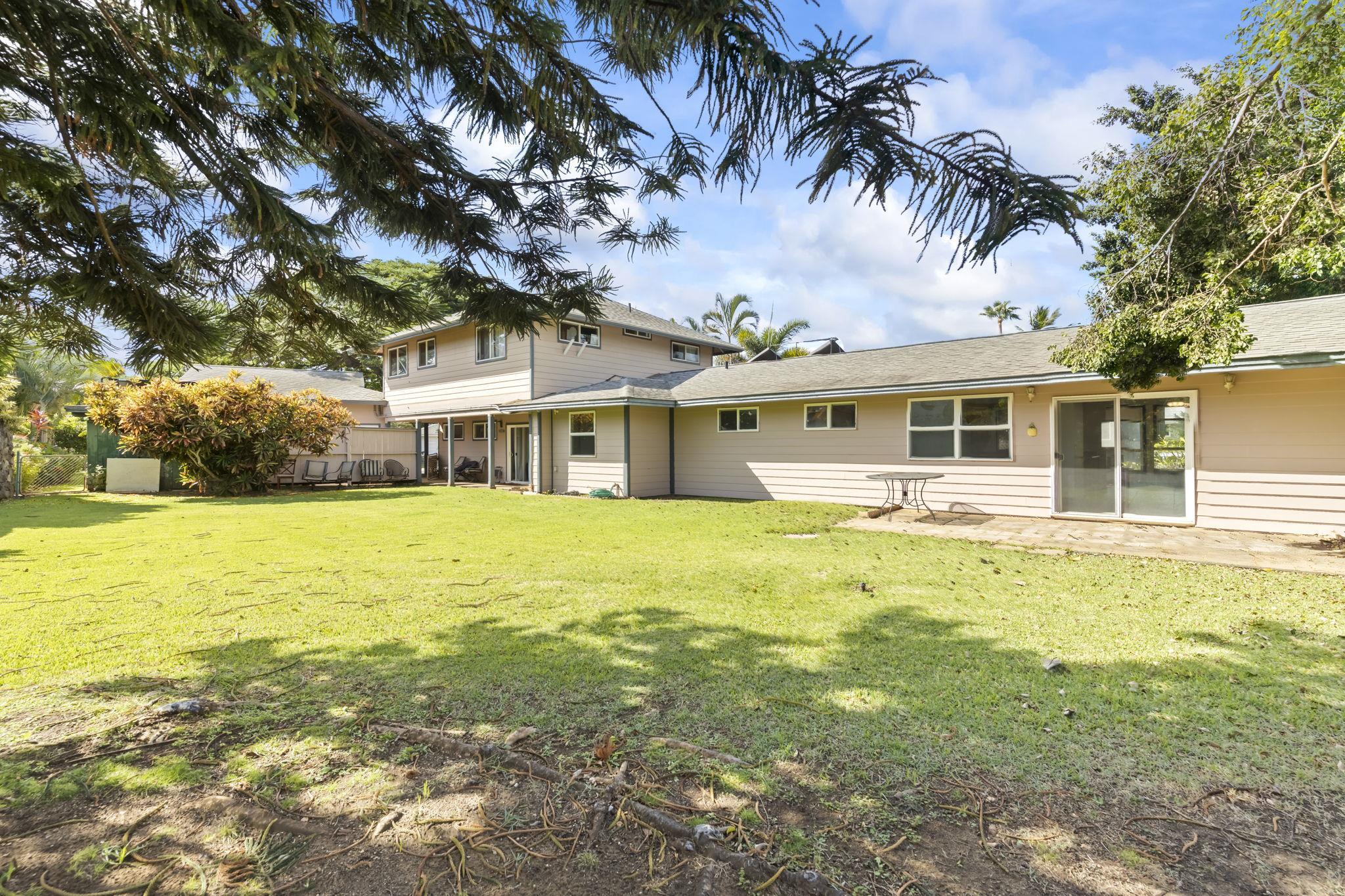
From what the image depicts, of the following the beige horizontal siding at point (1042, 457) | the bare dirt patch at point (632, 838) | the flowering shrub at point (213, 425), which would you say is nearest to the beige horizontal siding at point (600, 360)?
the beige horizontal siding at point (1042, 457)

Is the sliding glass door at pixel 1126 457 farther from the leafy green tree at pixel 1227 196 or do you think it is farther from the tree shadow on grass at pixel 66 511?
the tree shadow on grass at pixel 66 511

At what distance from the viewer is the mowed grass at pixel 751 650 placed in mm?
2713

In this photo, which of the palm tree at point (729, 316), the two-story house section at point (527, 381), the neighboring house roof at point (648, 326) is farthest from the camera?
the palm tree at point (729, 316)

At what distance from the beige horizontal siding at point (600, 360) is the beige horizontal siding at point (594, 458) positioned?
1.09m

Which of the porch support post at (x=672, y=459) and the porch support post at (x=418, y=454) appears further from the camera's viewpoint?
the porch support post at (x=418, y=454)

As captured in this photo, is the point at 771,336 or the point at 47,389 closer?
the point at 47,389

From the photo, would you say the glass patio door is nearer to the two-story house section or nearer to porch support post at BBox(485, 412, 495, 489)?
the two-story house section

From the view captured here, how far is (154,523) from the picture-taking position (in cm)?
987

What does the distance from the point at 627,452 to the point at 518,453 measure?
5.90 m

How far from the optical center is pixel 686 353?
20.8 m

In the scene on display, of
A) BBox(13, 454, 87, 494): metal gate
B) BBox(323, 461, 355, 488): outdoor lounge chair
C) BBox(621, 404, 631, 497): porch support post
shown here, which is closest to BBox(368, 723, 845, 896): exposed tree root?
BBox(621, 404, 631, 497): porch support post

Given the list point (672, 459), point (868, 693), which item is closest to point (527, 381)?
point (672, 459)

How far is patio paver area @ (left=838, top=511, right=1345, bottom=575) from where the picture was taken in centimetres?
670

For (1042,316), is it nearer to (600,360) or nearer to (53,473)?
(600,360)
